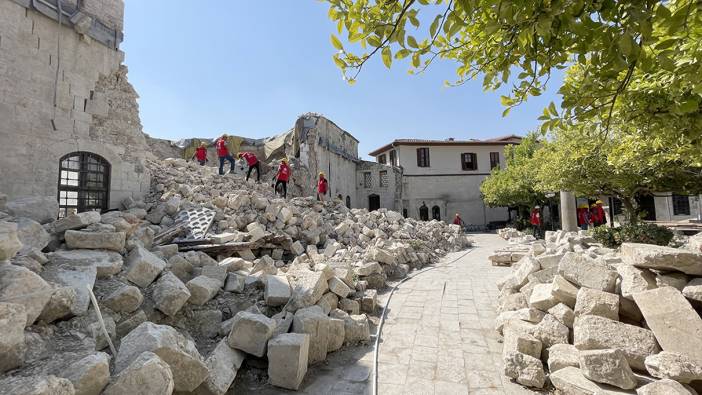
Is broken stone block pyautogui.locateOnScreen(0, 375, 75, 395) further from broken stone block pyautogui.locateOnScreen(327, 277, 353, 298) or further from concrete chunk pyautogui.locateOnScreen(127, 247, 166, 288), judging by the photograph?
broken stone block pyautogui.locateOnScreen(327, 277, 353, 298)

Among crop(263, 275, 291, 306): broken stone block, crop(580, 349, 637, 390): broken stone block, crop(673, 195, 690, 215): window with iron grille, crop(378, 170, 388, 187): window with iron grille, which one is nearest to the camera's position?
crop(580, 349, 637, 390): broken stone block

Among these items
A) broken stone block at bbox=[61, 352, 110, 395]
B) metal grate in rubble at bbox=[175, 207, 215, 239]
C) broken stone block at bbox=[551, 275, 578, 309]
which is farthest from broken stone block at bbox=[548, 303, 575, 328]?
metal grate in rubble at bbox=[175, 207, 215, 239]

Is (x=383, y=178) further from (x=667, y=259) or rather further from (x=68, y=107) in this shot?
(x=667, y=259)

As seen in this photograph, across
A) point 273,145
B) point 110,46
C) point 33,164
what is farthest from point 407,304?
point 273,145

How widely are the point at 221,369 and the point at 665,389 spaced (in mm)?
3758

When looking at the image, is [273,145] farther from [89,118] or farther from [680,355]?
[680,355]

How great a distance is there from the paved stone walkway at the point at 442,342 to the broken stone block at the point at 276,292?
1.50 metres

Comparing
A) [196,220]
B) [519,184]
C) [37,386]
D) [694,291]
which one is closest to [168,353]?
[37,386]

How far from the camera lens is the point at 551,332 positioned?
3.67 m

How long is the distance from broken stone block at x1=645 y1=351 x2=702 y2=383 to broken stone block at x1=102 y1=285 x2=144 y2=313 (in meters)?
5.17

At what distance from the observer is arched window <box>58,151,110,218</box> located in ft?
23.8

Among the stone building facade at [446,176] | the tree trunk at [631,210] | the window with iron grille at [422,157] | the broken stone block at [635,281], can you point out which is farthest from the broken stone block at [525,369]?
the window with iron grille at [422,157]

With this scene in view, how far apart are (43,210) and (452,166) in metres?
28.7

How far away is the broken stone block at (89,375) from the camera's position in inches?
82.4
